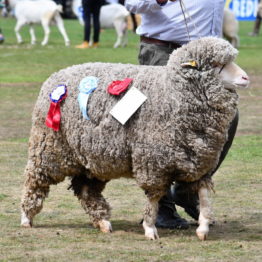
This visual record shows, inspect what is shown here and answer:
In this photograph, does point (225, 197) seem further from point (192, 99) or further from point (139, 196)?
point (192, 99)

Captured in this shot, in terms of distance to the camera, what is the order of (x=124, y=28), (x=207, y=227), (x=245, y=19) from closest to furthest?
(x=207, y=227)
(x=124, y=28)
(x=245, y=19)

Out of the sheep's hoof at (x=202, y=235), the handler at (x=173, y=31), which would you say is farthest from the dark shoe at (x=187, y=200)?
the sheep's hoof at (x=202, y=235)

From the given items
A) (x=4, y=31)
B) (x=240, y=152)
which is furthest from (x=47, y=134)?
(x=4, y=31)

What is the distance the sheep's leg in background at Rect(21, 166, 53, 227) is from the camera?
683 centimetres

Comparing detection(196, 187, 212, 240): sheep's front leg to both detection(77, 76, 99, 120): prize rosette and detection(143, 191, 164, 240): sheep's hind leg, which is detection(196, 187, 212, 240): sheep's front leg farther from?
detection(77, 76, 99, 120): prize rosette

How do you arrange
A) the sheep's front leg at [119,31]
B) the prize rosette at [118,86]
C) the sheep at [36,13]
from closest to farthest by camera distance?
the prize rosette at [118,86]
the sheep's front leg at [119,31]
the sheep at [36,13]

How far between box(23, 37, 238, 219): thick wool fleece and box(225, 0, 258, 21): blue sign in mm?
32619

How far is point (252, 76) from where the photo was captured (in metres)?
18.6

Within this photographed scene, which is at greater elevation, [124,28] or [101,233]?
[101,233]

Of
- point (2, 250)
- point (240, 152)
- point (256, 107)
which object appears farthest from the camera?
point (256, 107)

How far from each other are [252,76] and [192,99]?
12.5m

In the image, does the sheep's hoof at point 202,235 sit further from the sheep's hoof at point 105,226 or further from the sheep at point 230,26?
the sheep at point 230,26

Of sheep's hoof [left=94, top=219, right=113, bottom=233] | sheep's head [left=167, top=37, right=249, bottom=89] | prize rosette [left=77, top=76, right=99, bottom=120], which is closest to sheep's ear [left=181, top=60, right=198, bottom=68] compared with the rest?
sheep's head [left=167, top=37, right=249, bottom=89]

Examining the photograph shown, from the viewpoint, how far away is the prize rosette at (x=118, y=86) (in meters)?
6.41
